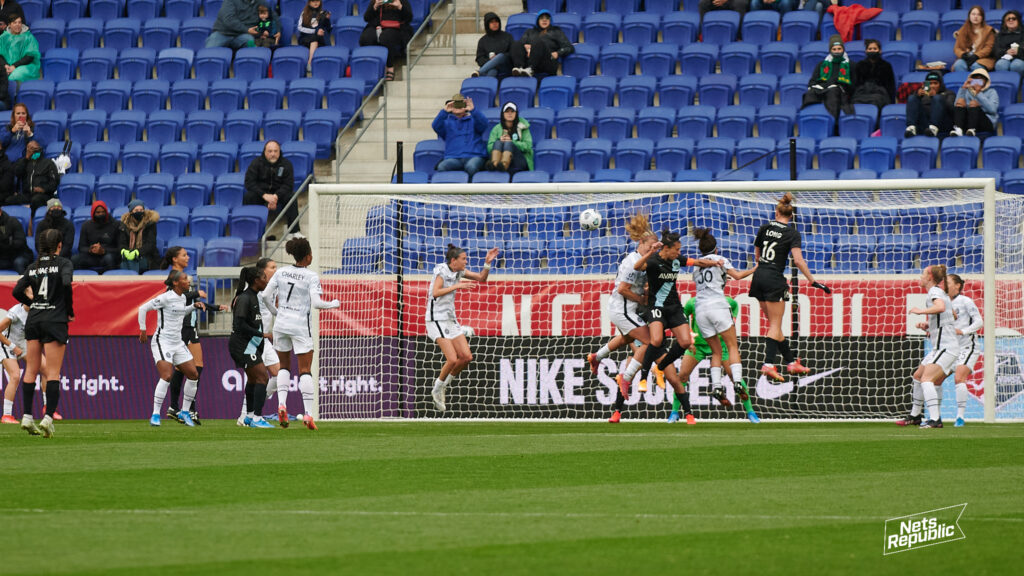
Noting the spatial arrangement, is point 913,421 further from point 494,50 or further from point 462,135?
point 494,50

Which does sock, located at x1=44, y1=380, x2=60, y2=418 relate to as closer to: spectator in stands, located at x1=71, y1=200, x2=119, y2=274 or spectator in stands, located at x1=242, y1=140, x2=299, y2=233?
spectator in stands, located at x1=71, y1=200, x2=119, y2=274

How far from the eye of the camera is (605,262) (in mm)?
17375

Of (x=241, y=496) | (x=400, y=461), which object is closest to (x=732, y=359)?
(x=400, y=461)

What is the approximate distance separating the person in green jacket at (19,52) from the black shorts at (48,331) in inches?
468

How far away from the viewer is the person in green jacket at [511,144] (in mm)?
19578

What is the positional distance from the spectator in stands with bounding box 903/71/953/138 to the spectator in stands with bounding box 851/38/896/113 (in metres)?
0.73

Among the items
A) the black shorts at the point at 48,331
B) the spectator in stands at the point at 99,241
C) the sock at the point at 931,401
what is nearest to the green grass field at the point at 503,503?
the black shorts at the point at 48,331

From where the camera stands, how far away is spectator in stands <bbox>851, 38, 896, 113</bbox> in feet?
66.5

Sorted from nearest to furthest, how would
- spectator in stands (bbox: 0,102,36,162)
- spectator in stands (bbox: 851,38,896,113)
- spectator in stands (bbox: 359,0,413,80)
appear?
spectator in stands (bbox: 851,38,896,113), spectator in stands (bbox: 0,102,36,162), spectator in stands (bbox: 359,0,413,80)

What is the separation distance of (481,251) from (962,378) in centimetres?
612

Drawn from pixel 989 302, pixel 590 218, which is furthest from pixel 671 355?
pixel 989 302

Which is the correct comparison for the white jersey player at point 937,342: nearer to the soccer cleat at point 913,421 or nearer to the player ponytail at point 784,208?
the soccer cleat at point 913,421

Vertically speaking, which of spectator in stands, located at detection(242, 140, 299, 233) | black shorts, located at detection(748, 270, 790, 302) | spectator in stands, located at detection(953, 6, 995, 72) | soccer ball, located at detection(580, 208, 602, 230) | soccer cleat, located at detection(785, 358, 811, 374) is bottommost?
soccer cleat, located at detection(785, 358, 811, 374)

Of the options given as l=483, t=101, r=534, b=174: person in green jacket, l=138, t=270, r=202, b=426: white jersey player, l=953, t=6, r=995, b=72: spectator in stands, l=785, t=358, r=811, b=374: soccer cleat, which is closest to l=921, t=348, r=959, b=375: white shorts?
l=785, t=358, r=811, b=374: soccer cleat
